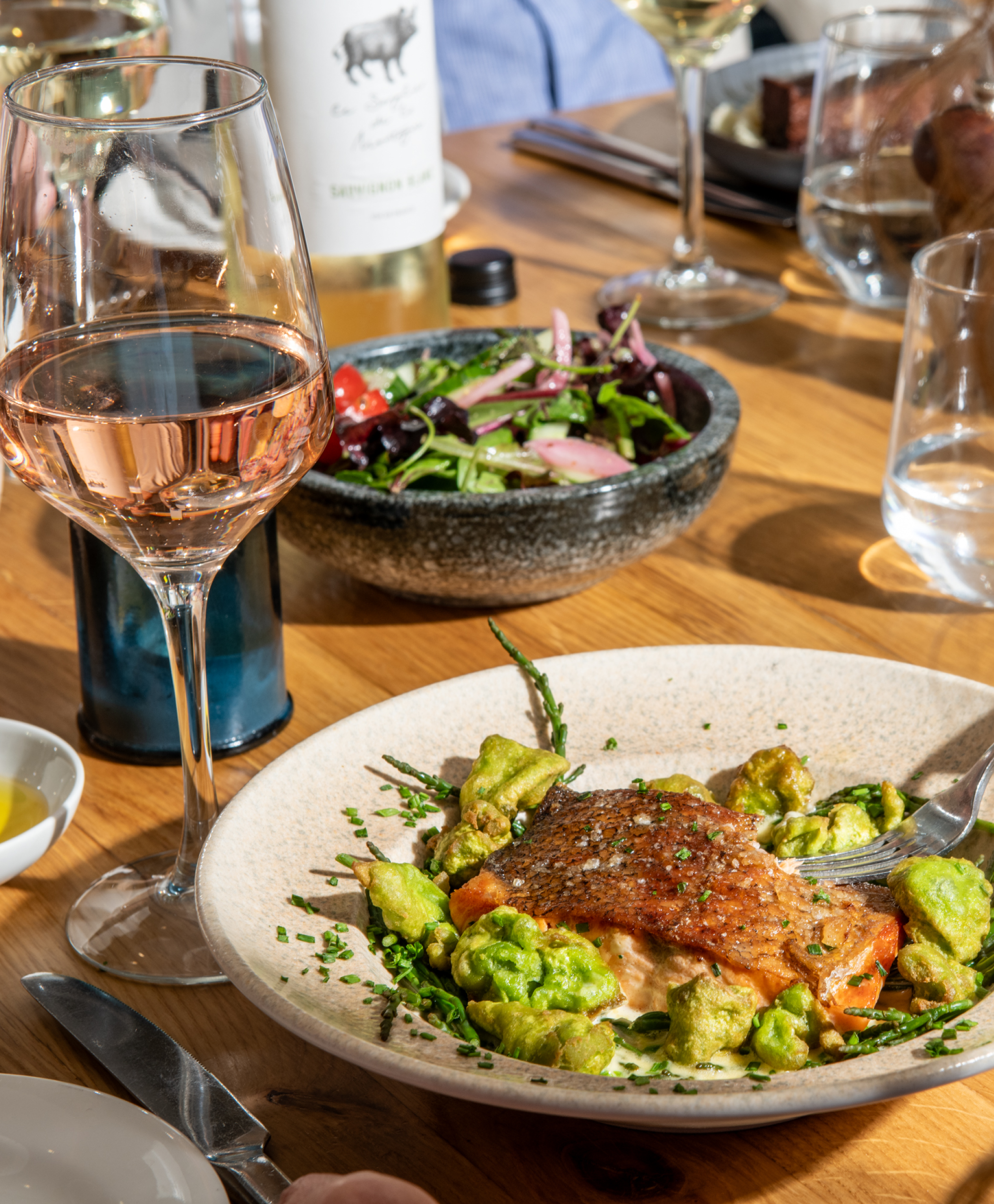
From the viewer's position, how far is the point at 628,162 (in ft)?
6.97

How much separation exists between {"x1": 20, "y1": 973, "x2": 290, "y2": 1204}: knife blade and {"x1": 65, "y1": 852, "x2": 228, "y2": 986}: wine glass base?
0.04 meters

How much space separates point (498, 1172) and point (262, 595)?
45 centimetres

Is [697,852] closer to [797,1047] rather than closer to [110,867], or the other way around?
[797,1047]

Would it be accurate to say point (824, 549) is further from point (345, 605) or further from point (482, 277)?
point (482, 277)

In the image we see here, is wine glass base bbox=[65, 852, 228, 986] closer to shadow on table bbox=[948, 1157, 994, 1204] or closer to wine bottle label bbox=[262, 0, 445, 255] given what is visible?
shadow on table bbox=[948, 1157, 994, 1204]

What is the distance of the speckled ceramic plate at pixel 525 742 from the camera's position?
0.57 metres

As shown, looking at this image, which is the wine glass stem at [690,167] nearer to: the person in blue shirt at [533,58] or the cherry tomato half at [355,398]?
the cherry tomato half at [355,398]

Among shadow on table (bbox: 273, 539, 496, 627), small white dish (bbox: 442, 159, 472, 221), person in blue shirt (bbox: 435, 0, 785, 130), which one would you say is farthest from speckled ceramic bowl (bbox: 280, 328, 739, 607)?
person in blue shirt (bbox: 435, 0, 785, 130)

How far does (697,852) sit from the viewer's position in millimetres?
694

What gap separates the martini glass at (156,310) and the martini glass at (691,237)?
98 cm

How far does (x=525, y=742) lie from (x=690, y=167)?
1123 millimetres

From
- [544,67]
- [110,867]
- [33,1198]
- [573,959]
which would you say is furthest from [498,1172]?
[544,67]

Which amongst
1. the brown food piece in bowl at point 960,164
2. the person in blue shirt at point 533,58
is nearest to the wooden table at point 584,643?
the brown food piece in bowl at point 960,164

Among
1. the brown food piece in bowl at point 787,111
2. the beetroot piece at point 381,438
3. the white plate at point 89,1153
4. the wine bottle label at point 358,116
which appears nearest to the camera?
the white plate at point 89,1153
